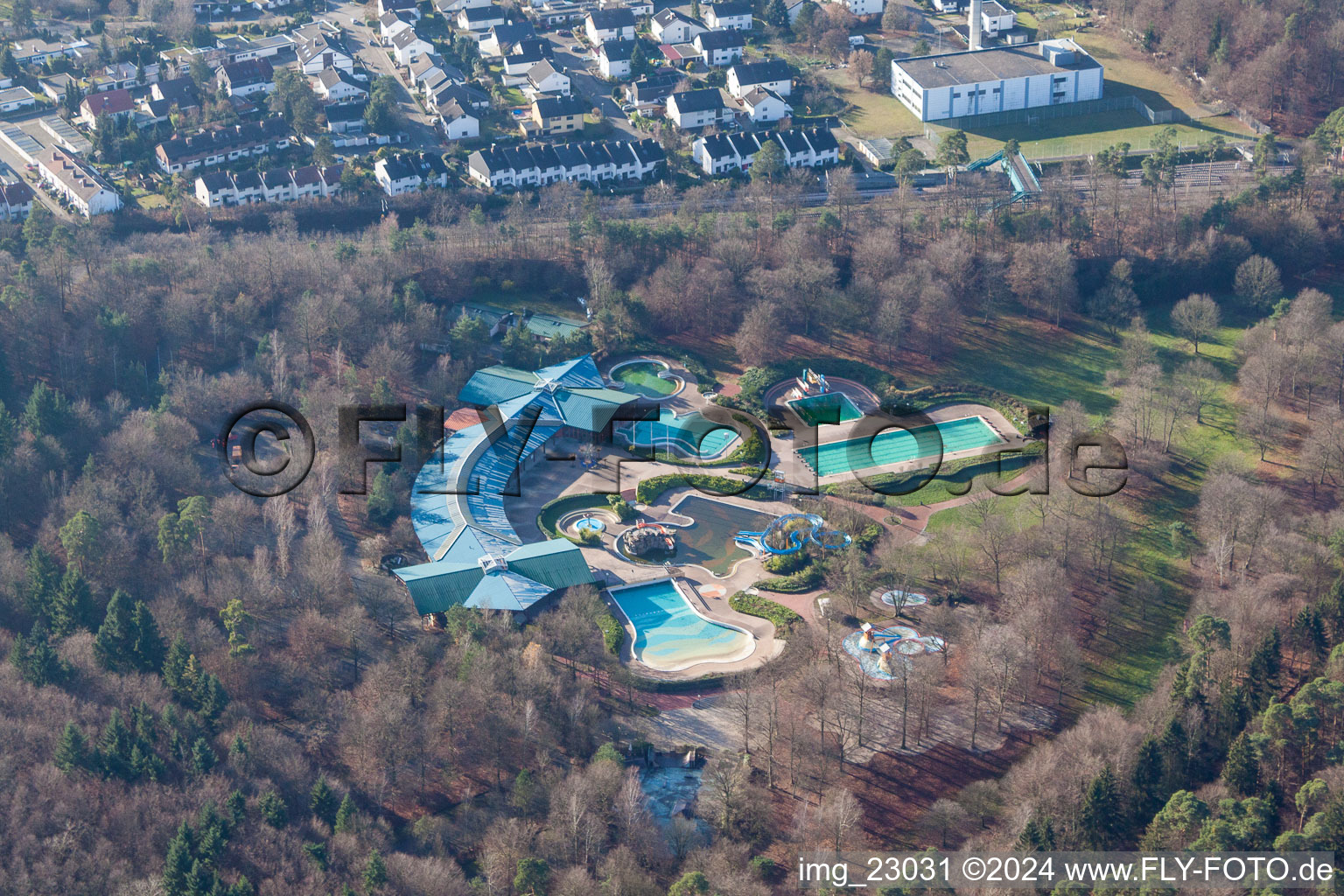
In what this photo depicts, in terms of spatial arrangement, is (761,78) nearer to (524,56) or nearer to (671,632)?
(524,56)

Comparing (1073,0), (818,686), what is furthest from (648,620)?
(1073,0)

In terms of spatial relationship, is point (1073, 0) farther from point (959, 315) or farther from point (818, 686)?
point (818, 686)

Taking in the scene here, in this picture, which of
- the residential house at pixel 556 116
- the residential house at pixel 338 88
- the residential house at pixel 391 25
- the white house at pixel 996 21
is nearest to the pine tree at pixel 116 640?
the residential house at pixel 556 116

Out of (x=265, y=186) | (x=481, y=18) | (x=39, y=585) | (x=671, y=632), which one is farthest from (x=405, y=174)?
(x=671, y=632)

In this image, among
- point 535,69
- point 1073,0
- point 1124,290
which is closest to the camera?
point 1124,290

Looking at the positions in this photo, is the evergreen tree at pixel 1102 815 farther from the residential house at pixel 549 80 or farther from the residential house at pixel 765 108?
the residential house at pixel 549 80

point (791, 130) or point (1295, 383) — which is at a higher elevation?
point (791, 130)
